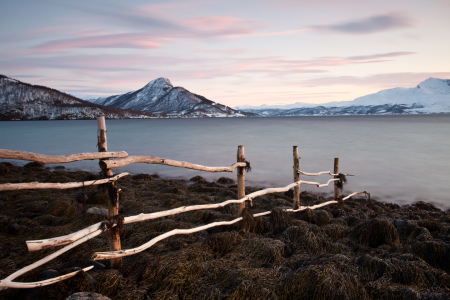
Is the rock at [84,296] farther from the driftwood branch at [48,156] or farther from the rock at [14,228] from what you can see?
the rock at [14,228]

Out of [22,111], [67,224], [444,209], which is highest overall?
[22,111]

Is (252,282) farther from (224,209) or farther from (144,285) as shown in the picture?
(224,209)

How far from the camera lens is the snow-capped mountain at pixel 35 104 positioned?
16875 cm

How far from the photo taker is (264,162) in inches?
941

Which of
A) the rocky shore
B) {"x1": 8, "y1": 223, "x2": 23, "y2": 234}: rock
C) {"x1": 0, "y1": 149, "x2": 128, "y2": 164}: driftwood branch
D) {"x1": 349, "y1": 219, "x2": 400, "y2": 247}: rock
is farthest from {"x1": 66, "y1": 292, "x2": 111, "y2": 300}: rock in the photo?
{"x1": 349, "y1": 219, "x2": 400, "y2": 247}: rock

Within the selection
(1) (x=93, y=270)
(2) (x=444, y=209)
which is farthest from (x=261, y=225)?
(2) (x=444, y=209)

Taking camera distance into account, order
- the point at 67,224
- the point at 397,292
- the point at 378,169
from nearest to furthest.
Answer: the point at 397,292, the point at 67,224, the point at 378,169

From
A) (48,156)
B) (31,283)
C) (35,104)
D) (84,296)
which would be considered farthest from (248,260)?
(35,104)

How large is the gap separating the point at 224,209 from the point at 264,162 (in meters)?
16.4

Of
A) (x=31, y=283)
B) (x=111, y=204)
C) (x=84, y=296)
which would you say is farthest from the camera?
(x=111, y=204)

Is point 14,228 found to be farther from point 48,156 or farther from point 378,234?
point 378,234

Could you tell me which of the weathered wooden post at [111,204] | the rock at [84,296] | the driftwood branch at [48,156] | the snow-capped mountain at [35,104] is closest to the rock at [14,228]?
the weathered wooden post at [111,204]

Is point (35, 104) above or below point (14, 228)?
above

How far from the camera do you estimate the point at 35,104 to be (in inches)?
7062
